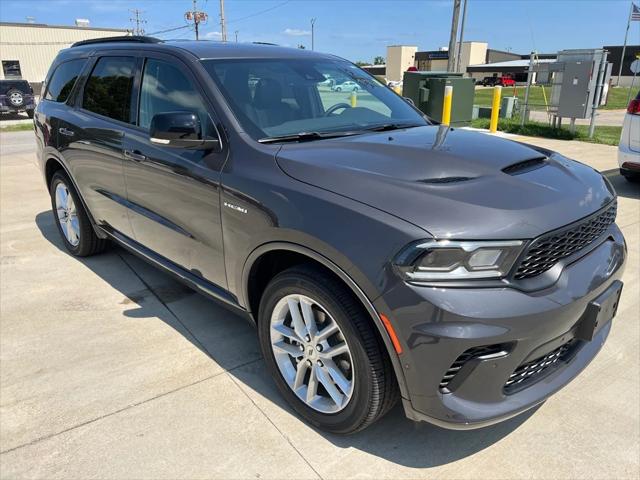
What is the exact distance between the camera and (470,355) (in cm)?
198

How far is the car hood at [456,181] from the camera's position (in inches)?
79.5

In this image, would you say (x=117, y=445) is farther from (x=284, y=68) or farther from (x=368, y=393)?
(x=284, y=68)

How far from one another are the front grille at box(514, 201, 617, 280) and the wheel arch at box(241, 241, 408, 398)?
22.4 inches

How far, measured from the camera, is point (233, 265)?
2.78 m

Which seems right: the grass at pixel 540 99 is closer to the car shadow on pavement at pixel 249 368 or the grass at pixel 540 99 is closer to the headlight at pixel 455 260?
the car shadow on pavement at pixel 249 368

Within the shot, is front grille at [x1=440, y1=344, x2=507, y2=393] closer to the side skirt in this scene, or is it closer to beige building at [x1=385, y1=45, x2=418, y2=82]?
the side skirt

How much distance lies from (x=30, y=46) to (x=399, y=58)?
45166 mm

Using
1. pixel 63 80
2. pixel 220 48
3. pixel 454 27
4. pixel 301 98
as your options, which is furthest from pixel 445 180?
pixel 454 27

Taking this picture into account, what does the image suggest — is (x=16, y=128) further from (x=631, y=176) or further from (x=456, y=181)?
(x=456, y=181)

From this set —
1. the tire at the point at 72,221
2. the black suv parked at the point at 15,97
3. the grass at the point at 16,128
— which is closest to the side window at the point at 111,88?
the tire at the point at 72,221

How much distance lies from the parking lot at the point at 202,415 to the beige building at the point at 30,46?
161 feet

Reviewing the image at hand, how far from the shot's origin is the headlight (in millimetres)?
1938

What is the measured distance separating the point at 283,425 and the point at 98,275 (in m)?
2.66

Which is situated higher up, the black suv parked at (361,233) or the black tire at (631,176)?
the black suv parked at (361,233)
